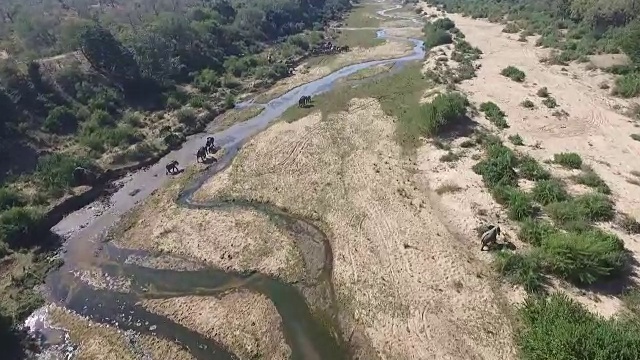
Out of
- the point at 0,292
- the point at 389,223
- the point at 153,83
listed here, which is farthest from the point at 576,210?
the point at 153,83

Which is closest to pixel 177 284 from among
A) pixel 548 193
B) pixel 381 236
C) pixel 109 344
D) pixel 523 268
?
pixel 109 344

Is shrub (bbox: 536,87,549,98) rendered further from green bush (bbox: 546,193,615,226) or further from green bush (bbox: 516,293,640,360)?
green bush (bbox: 516,293,640,360)

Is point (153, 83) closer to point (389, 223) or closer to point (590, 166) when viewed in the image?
point (389, 223)

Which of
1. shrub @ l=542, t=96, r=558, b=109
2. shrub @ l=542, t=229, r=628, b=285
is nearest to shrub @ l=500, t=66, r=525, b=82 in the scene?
shrub @ l=542, t=96, r=558, b=109

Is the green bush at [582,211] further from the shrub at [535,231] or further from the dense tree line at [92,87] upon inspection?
the dense tree line at [92,87]

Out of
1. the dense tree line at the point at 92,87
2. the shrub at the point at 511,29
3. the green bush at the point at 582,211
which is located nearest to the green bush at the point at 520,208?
the green bush at the point at 582,211
